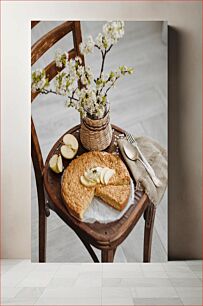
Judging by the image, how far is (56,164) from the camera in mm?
4133

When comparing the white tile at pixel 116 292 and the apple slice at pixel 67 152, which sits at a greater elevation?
the apple slice at pixel 67 152

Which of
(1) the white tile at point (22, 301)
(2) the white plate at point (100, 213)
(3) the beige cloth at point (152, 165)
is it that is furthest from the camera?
(3) the beige cloth at point (152, 165)

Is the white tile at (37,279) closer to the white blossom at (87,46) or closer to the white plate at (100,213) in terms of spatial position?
the white plate at (100,213)

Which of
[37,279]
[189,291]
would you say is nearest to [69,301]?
[37,279]

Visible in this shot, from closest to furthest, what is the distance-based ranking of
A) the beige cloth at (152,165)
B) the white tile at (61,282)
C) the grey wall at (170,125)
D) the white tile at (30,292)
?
the white tile at (30,292), the white tile at (61,282), the beige cloth at (152,165), the grey wall at (170,125)

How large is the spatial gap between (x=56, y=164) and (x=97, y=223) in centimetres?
54

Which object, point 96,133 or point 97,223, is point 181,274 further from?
point 96,133

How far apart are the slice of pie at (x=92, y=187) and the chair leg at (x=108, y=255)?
0.32m

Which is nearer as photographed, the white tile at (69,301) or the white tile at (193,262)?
the white tile at (69,301)

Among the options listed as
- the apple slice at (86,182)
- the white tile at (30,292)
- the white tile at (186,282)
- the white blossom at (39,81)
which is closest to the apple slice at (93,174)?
the apple slice at (86,182)

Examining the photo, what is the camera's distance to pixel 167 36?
425 cm

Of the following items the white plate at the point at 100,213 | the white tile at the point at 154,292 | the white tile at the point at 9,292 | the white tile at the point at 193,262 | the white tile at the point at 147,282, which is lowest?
the white tile at the point at 193,262

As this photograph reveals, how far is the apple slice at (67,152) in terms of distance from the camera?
4156 millimetres

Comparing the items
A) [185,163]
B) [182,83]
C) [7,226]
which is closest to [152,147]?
[185,163]
